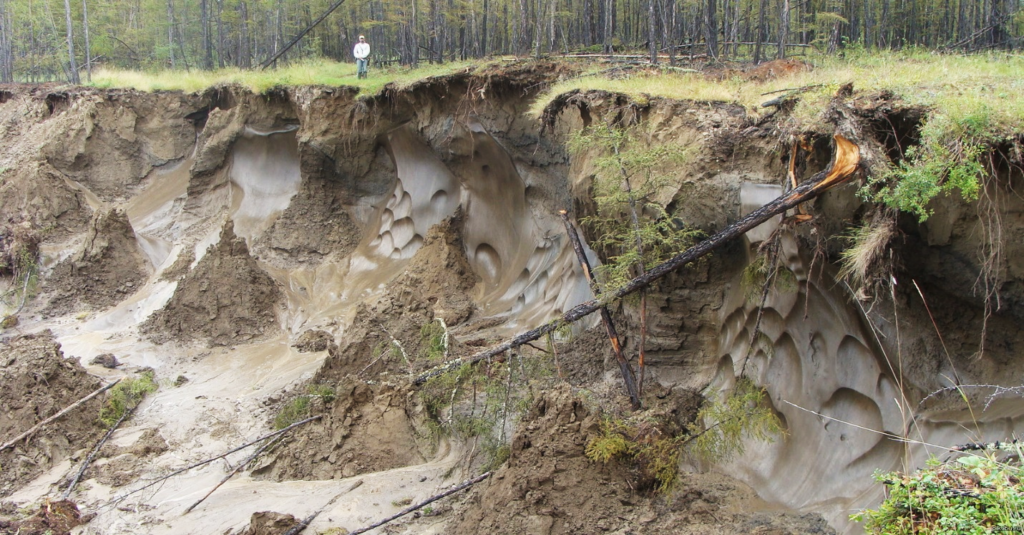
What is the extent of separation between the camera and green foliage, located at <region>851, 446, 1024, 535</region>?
149 inches

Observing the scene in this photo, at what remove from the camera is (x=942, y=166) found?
207 inches

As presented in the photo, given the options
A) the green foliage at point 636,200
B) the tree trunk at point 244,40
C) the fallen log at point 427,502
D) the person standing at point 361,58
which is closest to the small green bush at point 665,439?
the fallen log at point 427,502

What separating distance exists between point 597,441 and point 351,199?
35.1 ft

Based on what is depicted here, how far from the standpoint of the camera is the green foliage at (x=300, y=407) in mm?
9180

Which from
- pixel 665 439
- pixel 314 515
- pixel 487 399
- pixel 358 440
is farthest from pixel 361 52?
pixel 665 439

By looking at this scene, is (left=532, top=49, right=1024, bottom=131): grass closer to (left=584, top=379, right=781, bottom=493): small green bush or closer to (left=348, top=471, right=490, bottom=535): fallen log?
(left=584, top=379, right=781, bottom=493): small green bush

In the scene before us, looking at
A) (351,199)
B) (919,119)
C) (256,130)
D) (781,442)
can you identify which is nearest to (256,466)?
(781,442)

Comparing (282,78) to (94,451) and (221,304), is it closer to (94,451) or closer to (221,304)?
(221,304)

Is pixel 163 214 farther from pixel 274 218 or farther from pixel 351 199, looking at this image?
pixel 351 199

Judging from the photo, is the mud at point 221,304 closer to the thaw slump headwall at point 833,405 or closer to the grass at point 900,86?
the grass at point 900,86

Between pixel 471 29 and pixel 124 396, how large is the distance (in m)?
17.9

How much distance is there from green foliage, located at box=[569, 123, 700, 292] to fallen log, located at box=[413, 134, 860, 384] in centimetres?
19

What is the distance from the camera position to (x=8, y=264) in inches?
607

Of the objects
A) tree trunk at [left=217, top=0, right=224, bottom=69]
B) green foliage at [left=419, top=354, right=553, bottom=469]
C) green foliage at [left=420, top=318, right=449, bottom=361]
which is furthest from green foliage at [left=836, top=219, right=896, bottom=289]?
tree trunk at [left=217, top=0, right=224, bottom=69]
